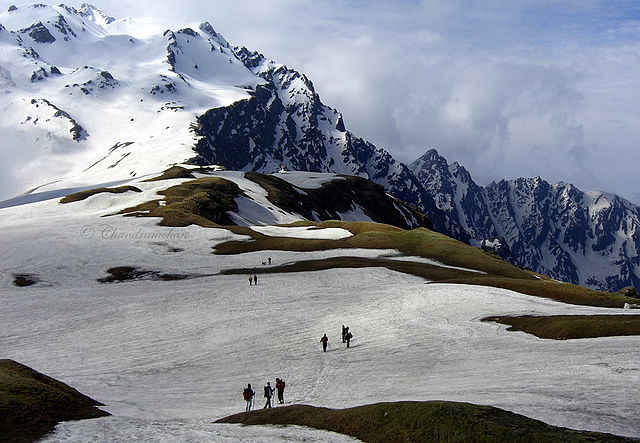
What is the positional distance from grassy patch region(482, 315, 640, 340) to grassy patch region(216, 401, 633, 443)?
22514mm

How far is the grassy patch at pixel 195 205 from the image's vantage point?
359ft

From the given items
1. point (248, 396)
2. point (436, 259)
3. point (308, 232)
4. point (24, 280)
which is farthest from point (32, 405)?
point (308, 232)

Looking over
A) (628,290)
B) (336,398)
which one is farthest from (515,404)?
(628,290)

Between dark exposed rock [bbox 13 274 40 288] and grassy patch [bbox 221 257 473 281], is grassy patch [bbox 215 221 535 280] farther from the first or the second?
dark exposed rock [bbox 13 274 40 288]

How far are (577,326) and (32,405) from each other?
39.8 m

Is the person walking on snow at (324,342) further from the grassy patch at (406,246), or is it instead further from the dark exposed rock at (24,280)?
the grassy patch at (406,246)

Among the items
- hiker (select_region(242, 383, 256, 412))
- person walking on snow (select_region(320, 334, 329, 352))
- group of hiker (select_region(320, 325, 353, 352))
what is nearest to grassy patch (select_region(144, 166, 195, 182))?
group of hiker (select_region(320, 325, 353, 352))

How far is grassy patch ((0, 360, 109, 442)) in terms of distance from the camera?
78.4 feet

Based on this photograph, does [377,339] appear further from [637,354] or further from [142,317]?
[142,317]

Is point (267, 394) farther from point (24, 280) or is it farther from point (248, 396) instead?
point (24, 280)

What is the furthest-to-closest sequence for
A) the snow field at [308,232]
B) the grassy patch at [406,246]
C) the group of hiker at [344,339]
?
the snow field at [308,232], the grassy patch at [406,246], the group of hiker at [344,339]

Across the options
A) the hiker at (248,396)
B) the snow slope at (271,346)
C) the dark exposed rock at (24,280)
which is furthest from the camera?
the dark exposed rock at (24,280)

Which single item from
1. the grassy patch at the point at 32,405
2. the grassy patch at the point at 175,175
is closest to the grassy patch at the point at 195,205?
the grassy patch at the point at 175,175

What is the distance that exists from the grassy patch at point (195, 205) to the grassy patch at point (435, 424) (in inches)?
3257
